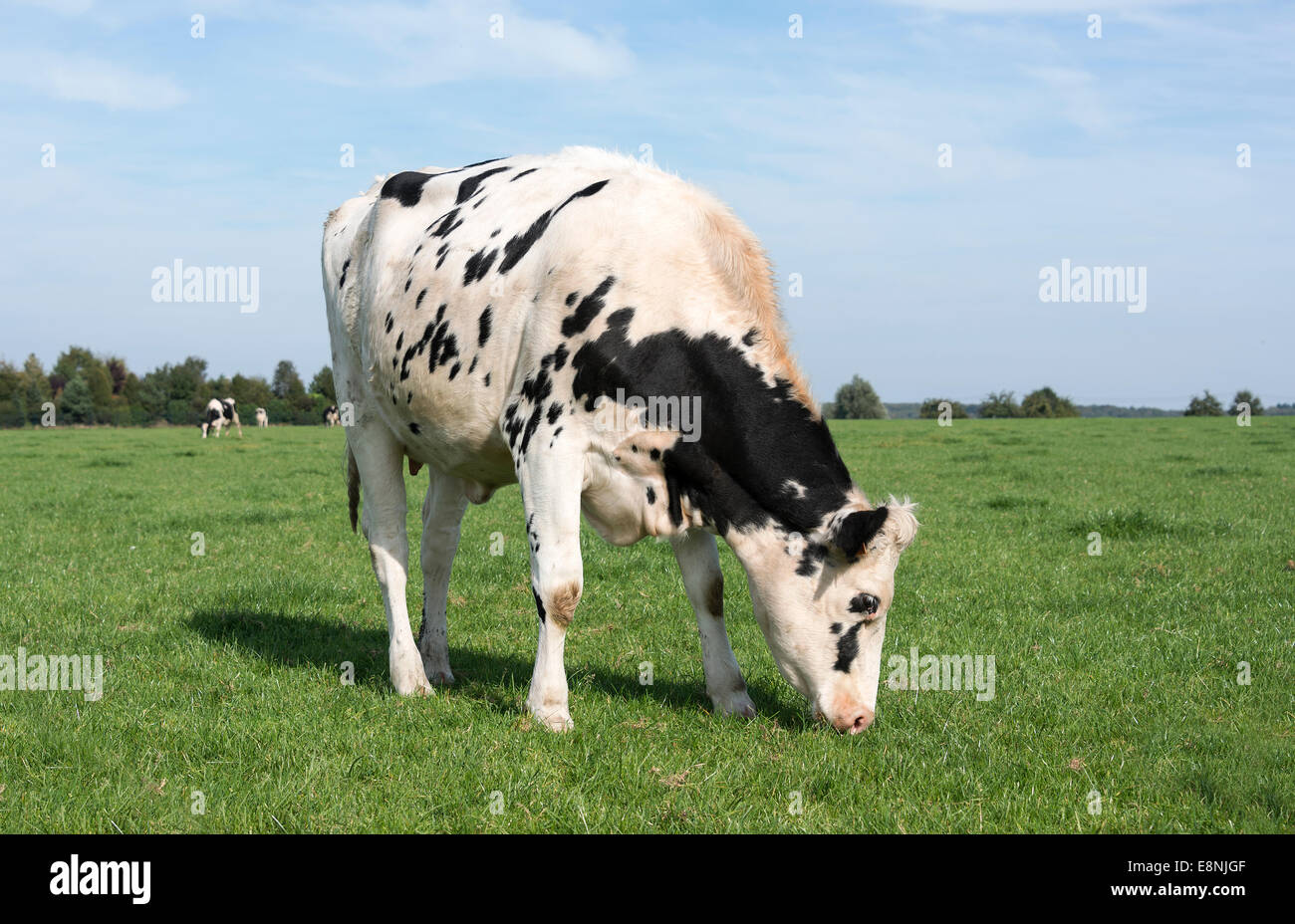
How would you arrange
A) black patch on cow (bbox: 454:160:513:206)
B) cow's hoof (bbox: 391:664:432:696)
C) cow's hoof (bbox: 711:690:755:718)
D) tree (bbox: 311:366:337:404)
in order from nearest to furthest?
cow's hoof (bbox: 711:690:755:718) < cow's hoof (bbox: 391:664:432:696) < black patch on cow (bbox: 454:160:513:206) < tree (bbox: 311:366:337:404)

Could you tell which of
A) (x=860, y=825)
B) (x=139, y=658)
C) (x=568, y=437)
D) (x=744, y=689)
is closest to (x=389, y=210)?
(x=568, y=437)

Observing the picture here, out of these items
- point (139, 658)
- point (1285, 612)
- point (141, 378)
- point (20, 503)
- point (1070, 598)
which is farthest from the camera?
point (141, 378)

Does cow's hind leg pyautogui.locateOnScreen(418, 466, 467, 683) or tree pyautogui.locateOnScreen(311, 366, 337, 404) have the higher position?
tree pyautogui.locateOnScreen(311, 366, 337, 404)

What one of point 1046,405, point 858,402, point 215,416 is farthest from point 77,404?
point 1046,405

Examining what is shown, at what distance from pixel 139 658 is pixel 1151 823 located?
6.21 metres

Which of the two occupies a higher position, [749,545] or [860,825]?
[749,545]

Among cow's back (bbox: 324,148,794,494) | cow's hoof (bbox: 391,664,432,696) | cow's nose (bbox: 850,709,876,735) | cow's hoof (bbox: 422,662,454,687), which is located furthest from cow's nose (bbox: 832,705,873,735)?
cow's hoof (bbox: 422,662,454,687)

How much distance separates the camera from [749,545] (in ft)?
17.7

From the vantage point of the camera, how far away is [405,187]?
285 inches

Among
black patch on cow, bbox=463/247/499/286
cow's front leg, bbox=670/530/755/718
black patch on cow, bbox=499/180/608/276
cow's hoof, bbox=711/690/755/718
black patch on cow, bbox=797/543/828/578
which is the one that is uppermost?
black patch on cow, bbox=499/180/608/276

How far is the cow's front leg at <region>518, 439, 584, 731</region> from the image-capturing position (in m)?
5.48

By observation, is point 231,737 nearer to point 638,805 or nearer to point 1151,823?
point 638,805

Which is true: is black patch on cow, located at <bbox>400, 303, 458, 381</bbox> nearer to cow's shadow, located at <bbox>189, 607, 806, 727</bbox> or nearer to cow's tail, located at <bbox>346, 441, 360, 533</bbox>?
cow's tail, located at <bbox>346, 441, 360, 533</bbox>

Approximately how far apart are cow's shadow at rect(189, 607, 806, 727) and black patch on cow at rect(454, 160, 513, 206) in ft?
10.2
